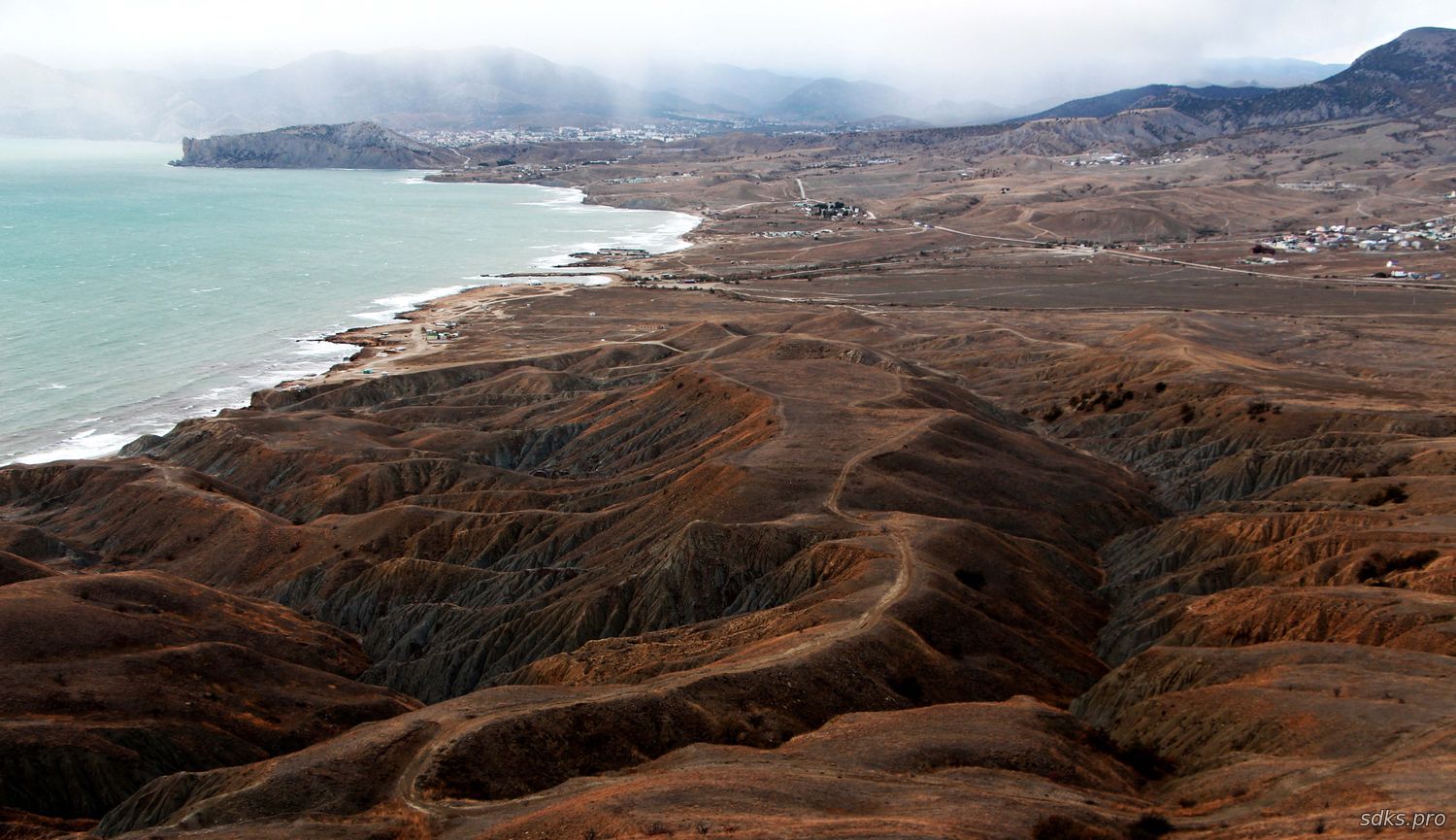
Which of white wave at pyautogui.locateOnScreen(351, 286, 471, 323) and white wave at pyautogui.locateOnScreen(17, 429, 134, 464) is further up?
white wave at pyautogui.locateOnScreen(351, 286, 471, 323)

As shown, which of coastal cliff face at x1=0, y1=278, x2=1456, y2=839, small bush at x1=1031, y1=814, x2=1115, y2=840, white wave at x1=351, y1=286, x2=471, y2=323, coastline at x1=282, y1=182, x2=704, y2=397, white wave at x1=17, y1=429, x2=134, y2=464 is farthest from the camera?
white wave at x1=351, y1=286, x2=471, y2=323

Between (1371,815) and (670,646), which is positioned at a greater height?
(1371,815)

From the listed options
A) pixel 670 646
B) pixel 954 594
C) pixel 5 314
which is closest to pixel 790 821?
pixel 670 646

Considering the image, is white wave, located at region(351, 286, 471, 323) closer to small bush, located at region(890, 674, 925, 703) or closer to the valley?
the valley

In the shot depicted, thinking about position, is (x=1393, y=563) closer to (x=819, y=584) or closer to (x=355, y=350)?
(x=819, y=584)

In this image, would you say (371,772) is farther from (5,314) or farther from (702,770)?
(5,314)

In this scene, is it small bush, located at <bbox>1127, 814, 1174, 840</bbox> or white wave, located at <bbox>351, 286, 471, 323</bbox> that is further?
white wave, located at <bbox>351, 286, 471, 323</bbox>

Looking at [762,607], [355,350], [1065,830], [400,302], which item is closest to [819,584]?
[762,607]

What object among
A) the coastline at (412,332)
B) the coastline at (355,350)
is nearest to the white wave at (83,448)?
the coastline at (355,350)

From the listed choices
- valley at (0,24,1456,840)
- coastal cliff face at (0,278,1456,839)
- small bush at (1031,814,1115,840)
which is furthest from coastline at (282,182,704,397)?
small bush at (1031,814,1115,840)

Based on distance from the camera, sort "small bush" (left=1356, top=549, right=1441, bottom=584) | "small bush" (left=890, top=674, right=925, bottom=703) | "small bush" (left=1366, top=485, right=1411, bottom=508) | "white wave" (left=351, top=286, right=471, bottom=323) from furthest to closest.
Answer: "white wave" (left=351, top=286, right=471, bottom=323)
"small bush" (left=1366, top=485, right=1411, bottom=508)
"small bush" (left=1356, top=549, right=1441, bottom=584)
"small bush" (left=890, top=674, right=925, bottom=703)

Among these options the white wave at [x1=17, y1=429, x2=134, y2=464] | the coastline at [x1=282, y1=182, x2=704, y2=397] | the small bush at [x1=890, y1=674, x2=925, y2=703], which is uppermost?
the coastline at [x1=282, y1=182, x2=704, y2=397]
